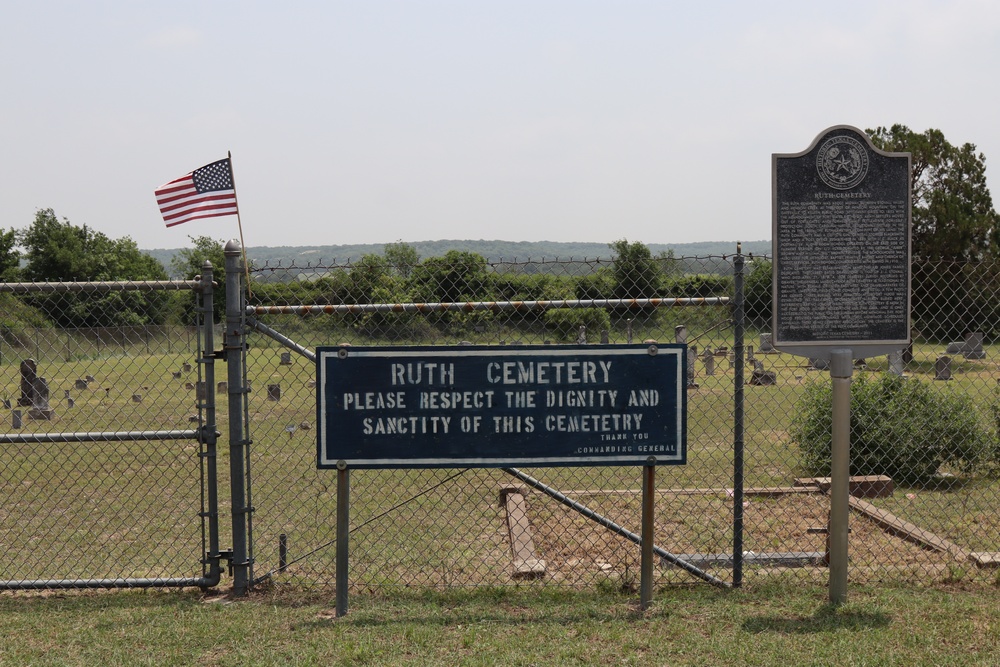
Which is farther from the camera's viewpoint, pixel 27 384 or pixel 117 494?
pixel 27 384

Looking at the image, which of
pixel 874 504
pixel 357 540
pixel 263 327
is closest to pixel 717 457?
pixel 874 504

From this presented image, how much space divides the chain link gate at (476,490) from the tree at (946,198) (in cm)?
1654

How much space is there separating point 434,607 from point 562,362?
1585 millimetres

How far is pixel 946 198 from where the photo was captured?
2561cm

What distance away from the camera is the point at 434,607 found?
17.5 feet

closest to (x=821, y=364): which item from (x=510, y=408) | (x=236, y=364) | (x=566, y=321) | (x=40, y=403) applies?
(x=566, y=321)

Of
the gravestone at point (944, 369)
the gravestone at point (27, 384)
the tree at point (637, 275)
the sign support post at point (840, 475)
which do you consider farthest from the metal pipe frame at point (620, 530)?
the gravestone at point (27, 384)

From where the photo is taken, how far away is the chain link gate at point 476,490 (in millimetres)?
5699

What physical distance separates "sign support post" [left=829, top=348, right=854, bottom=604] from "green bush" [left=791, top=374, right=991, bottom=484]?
4973mm

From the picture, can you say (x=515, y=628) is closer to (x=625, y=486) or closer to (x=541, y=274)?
(x=541, y=274)

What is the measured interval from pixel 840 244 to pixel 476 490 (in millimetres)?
5726

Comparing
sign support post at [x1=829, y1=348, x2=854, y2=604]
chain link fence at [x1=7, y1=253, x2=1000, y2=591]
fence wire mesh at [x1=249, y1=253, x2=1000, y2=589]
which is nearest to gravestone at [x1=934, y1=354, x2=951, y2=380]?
fence wire mesh at [x1=249, y1=253, x2=1000, y2=589]

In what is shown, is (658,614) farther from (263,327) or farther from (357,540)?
(357,540)

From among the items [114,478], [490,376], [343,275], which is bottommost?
[114,478]
